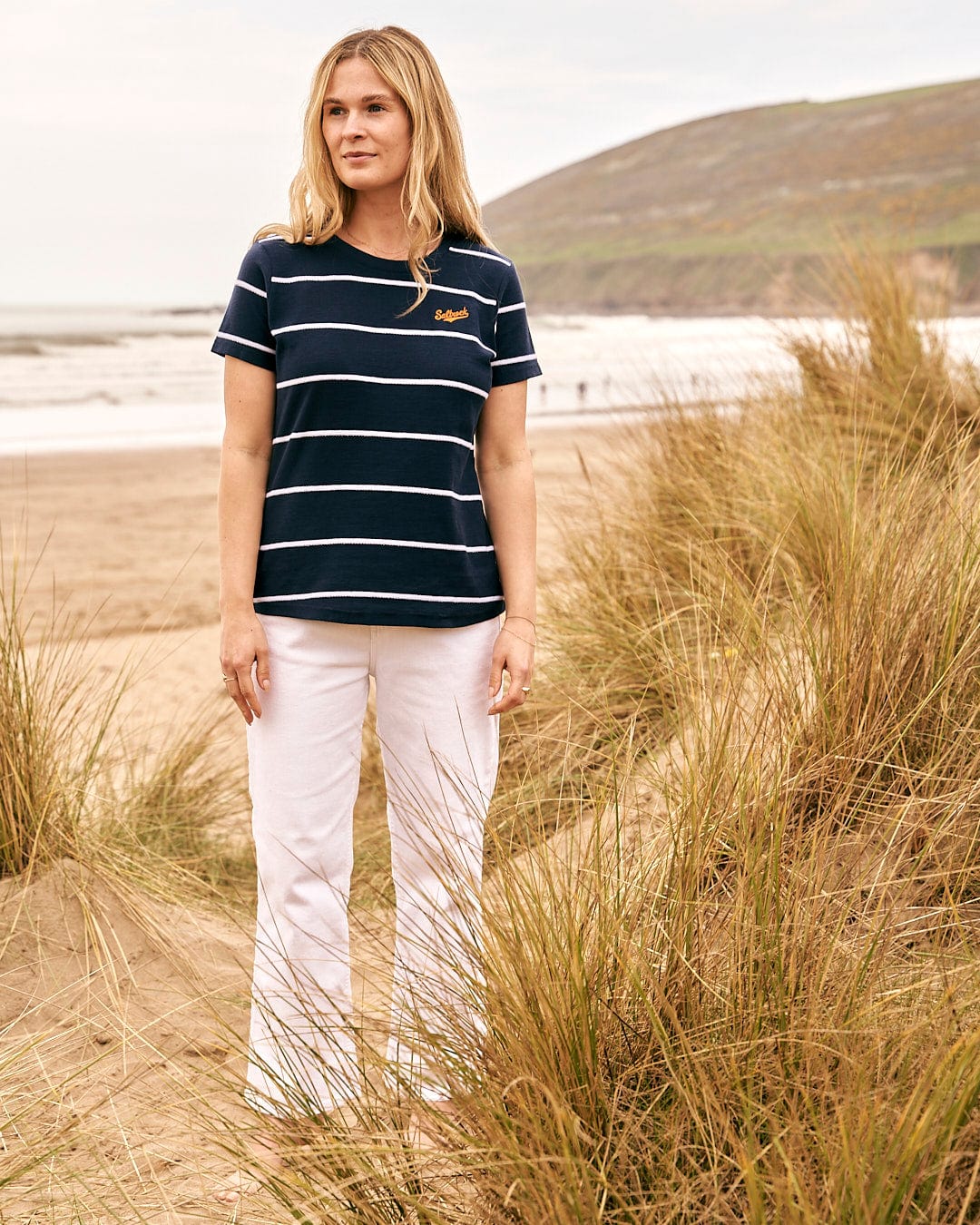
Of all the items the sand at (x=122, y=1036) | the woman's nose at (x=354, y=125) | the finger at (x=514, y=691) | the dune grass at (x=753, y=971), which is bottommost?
the sand at (x=122, y=1036)

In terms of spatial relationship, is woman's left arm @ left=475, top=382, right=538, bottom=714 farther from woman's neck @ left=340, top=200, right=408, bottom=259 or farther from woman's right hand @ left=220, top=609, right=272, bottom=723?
woman's right hand @ left=220, top=609, right=272, bottom=723

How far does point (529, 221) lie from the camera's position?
116m

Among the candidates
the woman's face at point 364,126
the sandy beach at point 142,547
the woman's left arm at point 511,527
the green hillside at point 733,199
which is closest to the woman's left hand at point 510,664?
the woman's left arm at point 511,527

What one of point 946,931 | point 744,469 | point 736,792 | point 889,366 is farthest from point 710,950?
point 889,366

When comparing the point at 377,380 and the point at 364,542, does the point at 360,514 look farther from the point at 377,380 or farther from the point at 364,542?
the point at 377,380

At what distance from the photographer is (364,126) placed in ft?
6.61

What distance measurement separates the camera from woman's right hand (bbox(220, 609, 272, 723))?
79.0 inches

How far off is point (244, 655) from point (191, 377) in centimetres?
2130

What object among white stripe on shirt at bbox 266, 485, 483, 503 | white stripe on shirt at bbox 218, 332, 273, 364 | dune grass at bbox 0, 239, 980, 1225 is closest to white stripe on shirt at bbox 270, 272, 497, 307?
white stripe on shirt at bbox 218, 332, 273, 364

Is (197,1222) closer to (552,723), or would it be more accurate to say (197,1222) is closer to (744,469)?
(552,723)

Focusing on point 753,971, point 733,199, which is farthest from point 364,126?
point 733,199

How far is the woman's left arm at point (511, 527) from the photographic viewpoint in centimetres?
214

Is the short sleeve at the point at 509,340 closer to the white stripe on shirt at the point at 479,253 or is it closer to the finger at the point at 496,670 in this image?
the white stripe on shirt at the point at 479,253

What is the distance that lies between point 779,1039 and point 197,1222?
3.27ft
